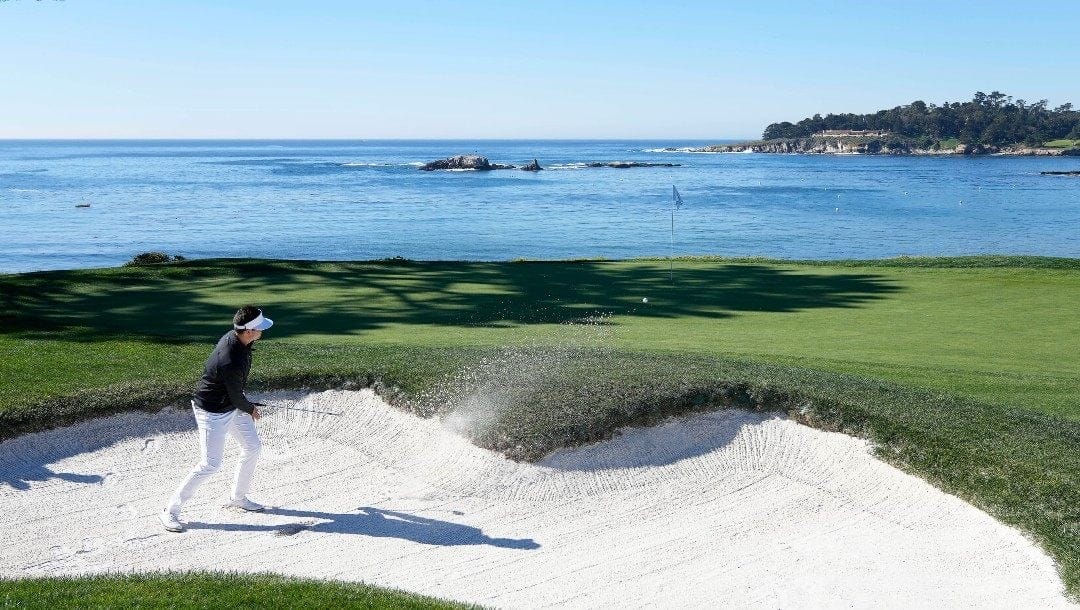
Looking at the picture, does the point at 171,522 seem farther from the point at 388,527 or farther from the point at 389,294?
the point at 389,294

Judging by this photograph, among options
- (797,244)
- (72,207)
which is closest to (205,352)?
(797,244)

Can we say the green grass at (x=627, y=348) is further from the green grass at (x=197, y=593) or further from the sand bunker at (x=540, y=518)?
the green grass at (x=197, y=593)

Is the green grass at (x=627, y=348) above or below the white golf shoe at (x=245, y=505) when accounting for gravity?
above

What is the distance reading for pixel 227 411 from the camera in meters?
8.84

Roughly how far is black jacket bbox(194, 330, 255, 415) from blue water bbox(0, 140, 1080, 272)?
1667 inches

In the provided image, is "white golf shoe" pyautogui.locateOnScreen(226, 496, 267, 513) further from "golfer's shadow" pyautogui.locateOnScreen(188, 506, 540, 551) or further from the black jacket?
the black jacket

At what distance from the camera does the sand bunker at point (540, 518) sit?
8.14 metres

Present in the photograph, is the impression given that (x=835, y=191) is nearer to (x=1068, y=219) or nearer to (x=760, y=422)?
(x=1068, y=219)

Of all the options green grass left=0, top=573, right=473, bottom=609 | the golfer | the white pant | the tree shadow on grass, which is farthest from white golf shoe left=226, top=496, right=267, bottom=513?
the tree shadow on grass

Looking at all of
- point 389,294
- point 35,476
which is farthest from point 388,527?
point 389,294

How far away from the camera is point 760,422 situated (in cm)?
1105

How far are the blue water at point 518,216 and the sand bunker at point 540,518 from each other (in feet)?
133

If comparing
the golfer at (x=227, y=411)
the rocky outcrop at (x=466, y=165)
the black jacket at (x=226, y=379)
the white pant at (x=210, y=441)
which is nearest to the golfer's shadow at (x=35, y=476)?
the golfer at (x=227, y=411)

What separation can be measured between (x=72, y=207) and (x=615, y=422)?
81477mm
